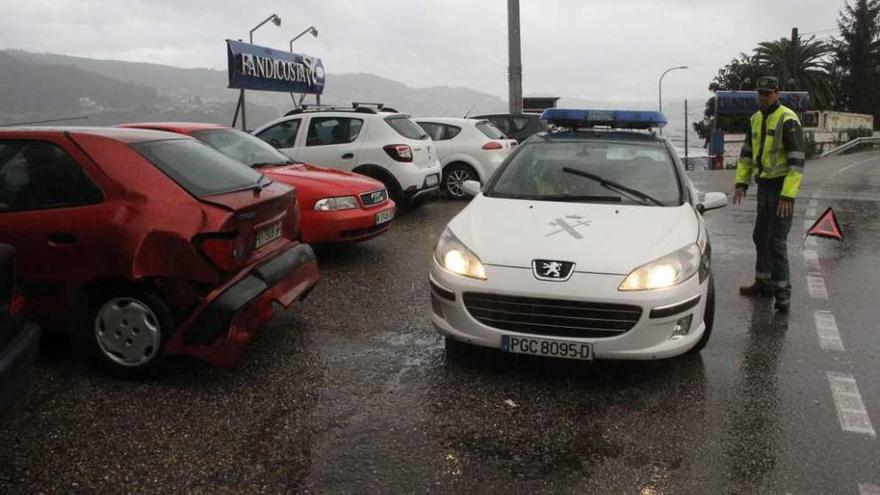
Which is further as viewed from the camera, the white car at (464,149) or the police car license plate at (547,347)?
the white car at (464,149)

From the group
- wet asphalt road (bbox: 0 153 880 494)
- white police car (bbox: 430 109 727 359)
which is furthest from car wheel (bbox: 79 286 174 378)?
white police car (bbox: 430 109 727 359)

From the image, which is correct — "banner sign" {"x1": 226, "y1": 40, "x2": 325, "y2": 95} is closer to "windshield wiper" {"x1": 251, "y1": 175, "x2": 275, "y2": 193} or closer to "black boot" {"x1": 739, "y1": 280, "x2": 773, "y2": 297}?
"windshield wiper" {"x1": 251, "y1": 175, "x2": 275, "y2": 193}

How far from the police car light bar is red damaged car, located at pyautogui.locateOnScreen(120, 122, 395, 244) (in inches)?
80.3

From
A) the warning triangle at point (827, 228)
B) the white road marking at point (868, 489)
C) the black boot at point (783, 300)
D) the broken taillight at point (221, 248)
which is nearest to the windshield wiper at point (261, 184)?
the broken taillight at point (221, 248)

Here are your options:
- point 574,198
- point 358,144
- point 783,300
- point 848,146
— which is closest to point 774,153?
point 783,300

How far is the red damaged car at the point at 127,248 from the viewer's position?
3.79 m

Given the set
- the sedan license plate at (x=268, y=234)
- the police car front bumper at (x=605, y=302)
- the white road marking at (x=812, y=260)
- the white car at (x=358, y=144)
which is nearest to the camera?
the police car front bumper at (x=605, y=302)

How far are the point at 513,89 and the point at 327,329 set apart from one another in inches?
534

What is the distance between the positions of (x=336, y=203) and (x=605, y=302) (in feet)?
12.4

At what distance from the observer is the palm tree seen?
55.5m

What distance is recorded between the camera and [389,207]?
7.48m

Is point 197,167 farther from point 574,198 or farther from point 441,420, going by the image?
point 574,198

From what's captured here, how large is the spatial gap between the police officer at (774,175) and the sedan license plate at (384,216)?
3484 mm

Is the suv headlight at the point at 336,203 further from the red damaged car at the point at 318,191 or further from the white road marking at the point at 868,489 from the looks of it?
the white road marking at the point at 868,489
